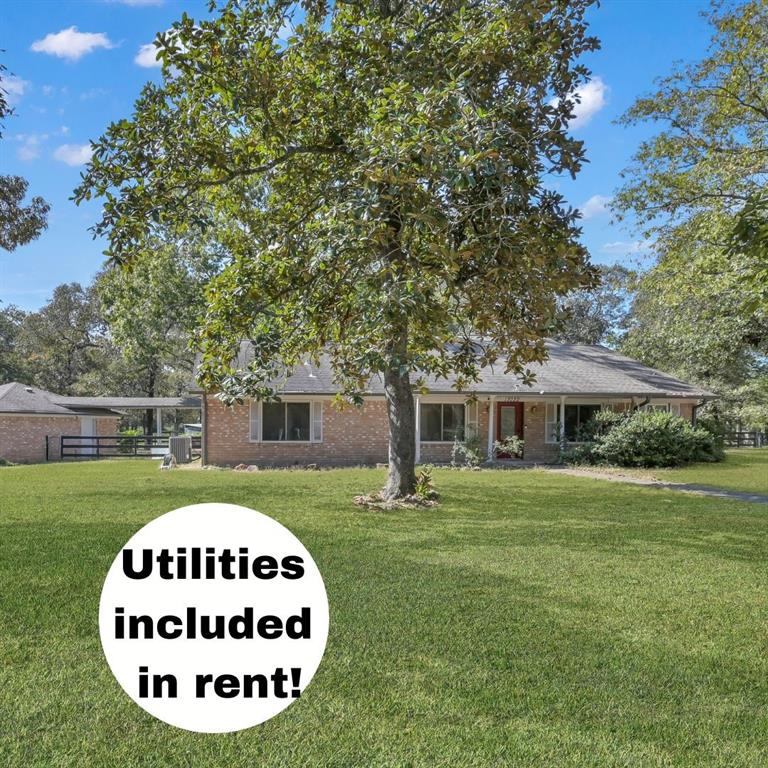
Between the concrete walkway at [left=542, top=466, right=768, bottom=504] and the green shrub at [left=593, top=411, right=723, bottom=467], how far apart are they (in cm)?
153

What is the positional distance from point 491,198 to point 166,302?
92.2ft

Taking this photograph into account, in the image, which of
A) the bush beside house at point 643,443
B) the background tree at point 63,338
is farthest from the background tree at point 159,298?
the bush beside house at point 643,443

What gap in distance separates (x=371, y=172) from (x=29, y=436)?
26.7 metres

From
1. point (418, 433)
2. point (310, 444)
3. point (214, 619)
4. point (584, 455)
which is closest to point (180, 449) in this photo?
point (310, 444)

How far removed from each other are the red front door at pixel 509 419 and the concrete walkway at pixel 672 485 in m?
3.58

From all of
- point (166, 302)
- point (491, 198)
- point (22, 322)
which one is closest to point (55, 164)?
point (491, 198)

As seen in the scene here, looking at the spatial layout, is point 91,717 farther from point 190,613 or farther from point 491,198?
point 491,198

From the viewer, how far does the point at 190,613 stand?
3.62 m

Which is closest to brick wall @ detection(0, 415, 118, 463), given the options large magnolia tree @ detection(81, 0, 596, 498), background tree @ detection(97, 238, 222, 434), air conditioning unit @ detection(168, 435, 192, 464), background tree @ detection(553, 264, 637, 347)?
background tree @ detection(97, 238, 222, 434)

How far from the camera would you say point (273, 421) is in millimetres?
22406

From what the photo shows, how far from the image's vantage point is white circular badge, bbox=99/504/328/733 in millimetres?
3512

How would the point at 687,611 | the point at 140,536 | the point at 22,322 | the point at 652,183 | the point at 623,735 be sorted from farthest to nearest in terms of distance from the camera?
the point at 22,322 < the point at 652,183 < the point at 687,611 < the point at 140,536 < the point at 623,735

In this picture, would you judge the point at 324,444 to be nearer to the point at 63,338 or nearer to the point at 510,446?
the point at 510,446

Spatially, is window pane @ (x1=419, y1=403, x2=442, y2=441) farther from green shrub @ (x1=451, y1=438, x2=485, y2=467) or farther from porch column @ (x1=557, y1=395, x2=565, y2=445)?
porch column @ (x1=557, y1=395, x2=565, y2=445)
